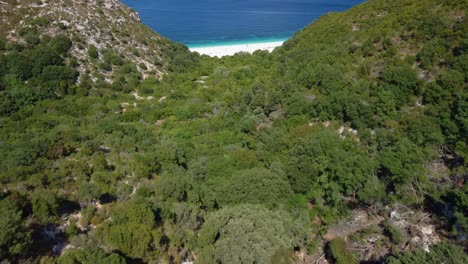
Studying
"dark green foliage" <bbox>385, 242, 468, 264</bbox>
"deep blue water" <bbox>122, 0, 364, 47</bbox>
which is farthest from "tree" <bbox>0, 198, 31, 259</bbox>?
"deep blue water" <bbox>122, 0, 364, 47</bbox>

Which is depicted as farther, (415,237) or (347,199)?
(347,199)

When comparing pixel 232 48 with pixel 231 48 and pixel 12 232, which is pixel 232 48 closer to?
pixel 231 48

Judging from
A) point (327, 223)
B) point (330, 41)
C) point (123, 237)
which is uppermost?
point (330, 41)

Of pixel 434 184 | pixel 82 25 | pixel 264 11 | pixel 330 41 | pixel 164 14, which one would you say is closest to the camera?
pixel 434 184

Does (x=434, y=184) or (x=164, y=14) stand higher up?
(x=164, y=14)

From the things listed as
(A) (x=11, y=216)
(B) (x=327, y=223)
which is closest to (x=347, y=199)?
(B) (x=327, y=223)

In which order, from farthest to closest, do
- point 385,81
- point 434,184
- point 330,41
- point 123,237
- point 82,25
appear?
point 330,41
point 82,25
point 385,81
point 434,184
point 123,237

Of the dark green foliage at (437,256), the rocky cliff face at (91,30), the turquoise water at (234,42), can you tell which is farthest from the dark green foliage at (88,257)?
the turquoise water at (234,42)

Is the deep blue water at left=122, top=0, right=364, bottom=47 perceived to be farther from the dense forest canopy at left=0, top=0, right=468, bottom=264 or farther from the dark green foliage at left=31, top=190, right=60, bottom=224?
the dark green foliage at left=31, top=190, right=60, bottom=224

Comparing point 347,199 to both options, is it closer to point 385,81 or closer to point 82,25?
point 385,81
